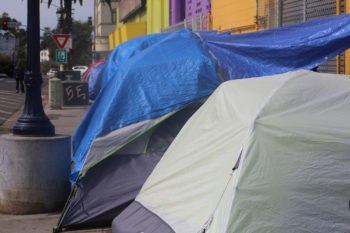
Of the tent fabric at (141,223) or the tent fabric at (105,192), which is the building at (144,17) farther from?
the tent fabric at (141,223)

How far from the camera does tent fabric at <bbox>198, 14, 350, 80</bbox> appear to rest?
662 cm

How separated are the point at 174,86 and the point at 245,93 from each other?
181 cm

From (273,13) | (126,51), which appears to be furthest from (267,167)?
(273,13)

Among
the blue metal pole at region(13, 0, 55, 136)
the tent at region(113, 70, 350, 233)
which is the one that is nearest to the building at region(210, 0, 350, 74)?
the tent at region(113, 70, 350, 233)

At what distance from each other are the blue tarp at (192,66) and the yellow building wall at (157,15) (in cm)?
1778

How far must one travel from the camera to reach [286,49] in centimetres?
684

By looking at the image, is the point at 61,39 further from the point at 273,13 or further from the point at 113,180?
the point at 113,180

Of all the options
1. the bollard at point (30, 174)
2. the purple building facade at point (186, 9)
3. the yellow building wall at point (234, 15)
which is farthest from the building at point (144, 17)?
the bollard at point (30, 174)

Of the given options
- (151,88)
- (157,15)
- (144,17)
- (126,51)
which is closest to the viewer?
(151,88)

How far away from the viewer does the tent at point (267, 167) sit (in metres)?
3.74

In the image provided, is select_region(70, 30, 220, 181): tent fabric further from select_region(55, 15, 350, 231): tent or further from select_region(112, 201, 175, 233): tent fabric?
select_region(112, 201, 175, 233): tent fabric

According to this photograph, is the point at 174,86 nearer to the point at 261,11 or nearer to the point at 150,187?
the point at 150,187

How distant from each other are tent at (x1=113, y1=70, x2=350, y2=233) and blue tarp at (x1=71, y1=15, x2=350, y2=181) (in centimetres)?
167

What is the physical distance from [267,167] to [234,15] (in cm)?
1023
